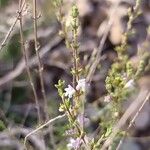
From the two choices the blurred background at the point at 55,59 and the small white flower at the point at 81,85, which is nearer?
the small white flower at the point at 81,85

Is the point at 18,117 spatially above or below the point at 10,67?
below

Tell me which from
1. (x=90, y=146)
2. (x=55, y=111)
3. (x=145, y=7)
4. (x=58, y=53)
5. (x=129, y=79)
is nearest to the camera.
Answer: (x=90, y=146)

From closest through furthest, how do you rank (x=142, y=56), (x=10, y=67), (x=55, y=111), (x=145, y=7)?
(x=142, y=56), (x=55, y=111), (x=10, y=67), (x=145, y=7)

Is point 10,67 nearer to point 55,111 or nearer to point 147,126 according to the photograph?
point 55,111

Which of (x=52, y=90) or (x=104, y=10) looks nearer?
(x=52, y=90)

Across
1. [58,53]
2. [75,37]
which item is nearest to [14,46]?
[58,53]

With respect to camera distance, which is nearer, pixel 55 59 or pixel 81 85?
pixel 81 85

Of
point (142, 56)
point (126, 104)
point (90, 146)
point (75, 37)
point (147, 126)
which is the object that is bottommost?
point (147, 126)

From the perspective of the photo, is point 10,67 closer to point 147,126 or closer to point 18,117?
point 18,117

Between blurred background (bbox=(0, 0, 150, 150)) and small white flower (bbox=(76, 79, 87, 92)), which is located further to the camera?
blurred background (bbox=(0, 0, 150, 150))
